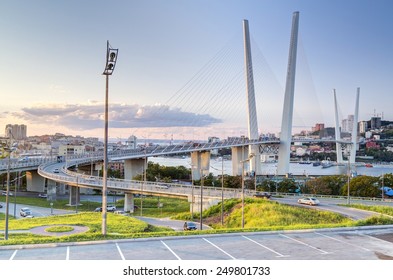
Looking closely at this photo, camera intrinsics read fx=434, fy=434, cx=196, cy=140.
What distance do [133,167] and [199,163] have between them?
8.51m

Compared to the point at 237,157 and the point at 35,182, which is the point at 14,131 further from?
the point at 237,157

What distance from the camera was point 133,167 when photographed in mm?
47438

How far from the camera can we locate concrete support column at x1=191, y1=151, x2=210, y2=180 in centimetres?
4928

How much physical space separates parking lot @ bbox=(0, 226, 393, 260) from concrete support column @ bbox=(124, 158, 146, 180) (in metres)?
37.2

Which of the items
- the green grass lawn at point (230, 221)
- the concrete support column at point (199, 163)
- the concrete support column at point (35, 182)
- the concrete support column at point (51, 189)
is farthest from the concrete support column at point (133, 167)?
the green grass lawn at point (230, 221)

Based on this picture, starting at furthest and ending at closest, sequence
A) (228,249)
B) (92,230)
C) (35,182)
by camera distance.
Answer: (35,182), (92,230), (228,249)

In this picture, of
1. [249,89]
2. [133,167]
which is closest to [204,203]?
[133,167]

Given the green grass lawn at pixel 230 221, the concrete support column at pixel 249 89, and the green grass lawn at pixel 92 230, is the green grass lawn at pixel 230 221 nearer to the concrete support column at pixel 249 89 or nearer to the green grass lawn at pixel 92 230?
the green grass lawn at pixel 92 230

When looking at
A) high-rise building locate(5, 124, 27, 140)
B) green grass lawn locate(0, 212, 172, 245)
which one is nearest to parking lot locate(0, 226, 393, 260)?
green grass lawn locate(0, 212, 172, 245)

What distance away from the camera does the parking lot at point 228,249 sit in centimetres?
848

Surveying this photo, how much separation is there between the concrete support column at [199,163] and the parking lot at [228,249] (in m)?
38.0
